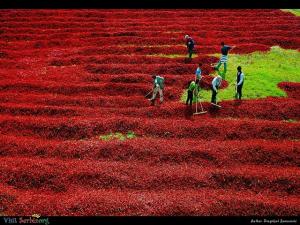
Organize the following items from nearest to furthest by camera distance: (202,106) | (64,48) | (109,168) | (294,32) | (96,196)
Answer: (96,196)
(109,168)
(202,106)
(64,48)
(294,32)

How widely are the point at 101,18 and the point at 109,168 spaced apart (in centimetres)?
3056

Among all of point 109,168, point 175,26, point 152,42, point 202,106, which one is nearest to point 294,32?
point 175,26

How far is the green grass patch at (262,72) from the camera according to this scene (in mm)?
26033

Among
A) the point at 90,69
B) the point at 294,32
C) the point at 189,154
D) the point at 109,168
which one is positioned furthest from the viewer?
the point at 294,32

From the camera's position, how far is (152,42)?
121 ft

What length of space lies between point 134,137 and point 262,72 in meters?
13.1

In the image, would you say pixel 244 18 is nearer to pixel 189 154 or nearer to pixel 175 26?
pixel 175 26

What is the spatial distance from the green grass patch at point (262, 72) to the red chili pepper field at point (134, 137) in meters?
0.77

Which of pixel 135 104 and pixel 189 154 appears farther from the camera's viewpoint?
pixel 135 104

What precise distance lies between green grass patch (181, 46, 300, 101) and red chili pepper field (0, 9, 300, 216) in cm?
77
